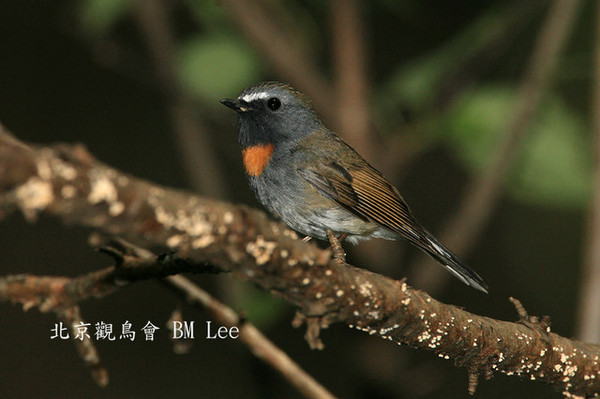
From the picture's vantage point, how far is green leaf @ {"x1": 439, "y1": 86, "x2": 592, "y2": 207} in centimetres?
346

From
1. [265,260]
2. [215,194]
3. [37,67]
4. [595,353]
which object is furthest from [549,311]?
[37,67]

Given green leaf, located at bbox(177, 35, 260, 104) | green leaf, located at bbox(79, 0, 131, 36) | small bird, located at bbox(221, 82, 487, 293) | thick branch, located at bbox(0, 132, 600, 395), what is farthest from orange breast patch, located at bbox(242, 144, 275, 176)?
thick branch, located at bbox(0, 132, 600, 395)

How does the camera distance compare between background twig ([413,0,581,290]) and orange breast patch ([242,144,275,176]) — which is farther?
background twig ([413,0,581,290])

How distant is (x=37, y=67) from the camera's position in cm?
727

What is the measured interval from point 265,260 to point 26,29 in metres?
6.64

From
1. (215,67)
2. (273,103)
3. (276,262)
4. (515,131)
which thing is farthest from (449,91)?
(276,262)

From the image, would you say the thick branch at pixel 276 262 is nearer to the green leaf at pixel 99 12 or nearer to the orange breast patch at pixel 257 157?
the orange breast patch at pixel 257 157

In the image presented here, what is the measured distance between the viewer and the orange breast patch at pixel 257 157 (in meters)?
3.38

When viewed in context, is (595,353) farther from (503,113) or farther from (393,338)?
(503,113)

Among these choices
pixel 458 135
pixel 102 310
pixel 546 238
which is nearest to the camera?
pixel 458 135

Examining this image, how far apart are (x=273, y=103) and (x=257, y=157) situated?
0.29 m

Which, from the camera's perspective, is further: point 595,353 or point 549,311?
point 549,311

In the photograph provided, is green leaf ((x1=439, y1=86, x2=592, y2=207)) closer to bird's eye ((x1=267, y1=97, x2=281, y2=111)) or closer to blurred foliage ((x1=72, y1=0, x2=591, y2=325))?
blurred foliage ((x1=72, y1=0, x2=591, y2=325))

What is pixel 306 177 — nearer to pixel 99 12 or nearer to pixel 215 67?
pixel 215 67
